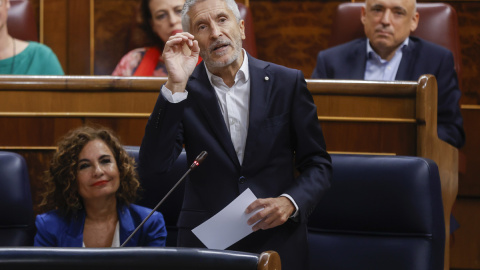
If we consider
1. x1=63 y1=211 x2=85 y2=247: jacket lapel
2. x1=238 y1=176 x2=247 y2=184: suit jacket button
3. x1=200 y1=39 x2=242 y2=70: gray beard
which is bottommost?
x1=63 y1=211 x2=85 y2=247: jacket lapel

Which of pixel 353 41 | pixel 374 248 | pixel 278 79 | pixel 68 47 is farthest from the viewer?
pixel 68 47

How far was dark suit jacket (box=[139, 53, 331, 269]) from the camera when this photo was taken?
0.66 meters

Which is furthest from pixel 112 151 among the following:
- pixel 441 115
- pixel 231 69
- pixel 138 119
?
pixel 441 115

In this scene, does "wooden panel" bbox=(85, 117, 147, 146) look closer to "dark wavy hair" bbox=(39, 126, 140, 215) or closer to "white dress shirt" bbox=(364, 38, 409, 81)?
"dark wavy hair" bbox=(39, 126, 140, 215)

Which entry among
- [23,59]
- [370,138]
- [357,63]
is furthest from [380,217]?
[23,59]

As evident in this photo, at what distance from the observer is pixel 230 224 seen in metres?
0.65

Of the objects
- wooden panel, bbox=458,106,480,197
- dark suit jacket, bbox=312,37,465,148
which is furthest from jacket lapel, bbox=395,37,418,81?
wooden panel, bbox=458,106,480,197

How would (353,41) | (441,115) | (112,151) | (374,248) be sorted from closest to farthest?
1. (374,248)
2. (112,151)
3. (441,115)
4. (353,41)

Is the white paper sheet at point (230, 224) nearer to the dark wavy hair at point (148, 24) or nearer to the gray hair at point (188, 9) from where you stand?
the gray hair at point (188, 9)

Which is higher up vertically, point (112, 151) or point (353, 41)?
point (353, 41)

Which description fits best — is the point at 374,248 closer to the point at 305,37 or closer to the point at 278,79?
the point at 278,79

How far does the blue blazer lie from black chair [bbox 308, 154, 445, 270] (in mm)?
172

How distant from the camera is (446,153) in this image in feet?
3.13

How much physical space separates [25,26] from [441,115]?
30.6 inches
